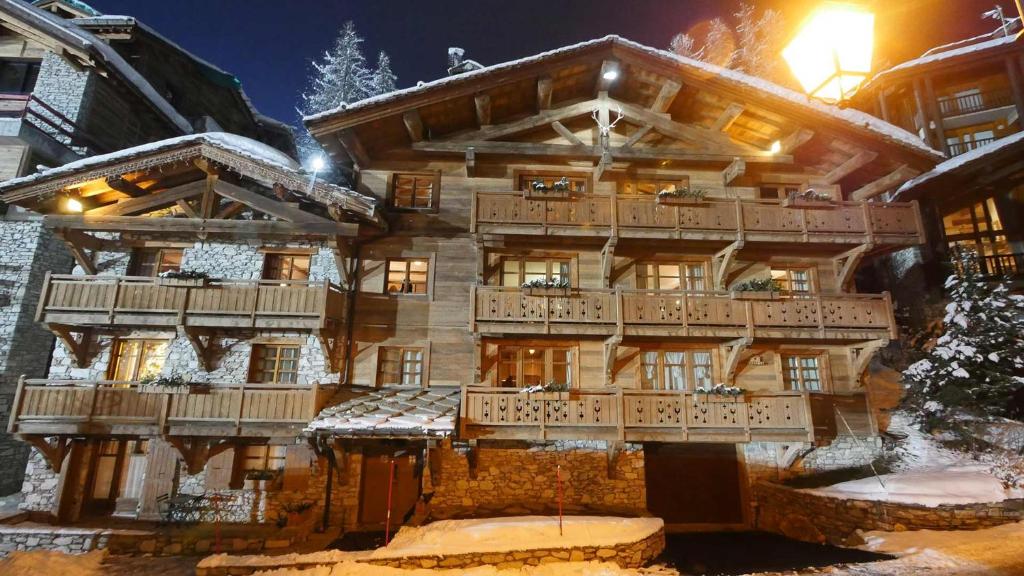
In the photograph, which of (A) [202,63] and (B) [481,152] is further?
(A) [202,63]

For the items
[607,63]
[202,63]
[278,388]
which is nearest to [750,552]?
[278,388]

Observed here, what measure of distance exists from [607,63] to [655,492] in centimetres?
1492

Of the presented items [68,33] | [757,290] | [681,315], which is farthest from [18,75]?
[757,290]

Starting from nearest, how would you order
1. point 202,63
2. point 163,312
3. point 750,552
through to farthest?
point 750,552
point 163,312
point 202,63

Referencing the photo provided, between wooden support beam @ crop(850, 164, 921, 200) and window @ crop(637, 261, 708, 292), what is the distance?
21.4ft

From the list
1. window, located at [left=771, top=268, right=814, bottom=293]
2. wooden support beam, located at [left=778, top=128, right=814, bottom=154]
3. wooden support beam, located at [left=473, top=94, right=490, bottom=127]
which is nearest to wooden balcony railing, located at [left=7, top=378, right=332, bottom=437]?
wooden support beam, located at [left=473, top=94, right=490, bottom=127]

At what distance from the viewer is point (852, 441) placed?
1470cm

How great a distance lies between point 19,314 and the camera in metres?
15.1

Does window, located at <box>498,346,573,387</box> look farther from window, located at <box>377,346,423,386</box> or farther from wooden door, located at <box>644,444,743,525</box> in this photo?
wooden door, located at <box>644,444,743,525</box>

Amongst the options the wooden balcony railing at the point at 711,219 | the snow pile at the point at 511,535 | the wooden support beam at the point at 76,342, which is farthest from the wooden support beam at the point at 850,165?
the wooden support beam at the point at 76,342

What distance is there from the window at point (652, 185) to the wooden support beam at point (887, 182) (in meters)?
6.25

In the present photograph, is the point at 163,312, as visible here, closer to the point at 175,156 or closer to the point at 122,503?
the point at 175,156

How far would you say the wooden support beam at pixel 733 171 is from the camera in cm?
1595

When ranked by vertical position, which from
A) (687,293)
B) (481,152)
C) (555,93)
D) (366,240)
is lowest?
(687,293)
